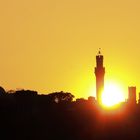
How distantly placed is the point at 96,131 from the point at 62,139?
1473 centimetres

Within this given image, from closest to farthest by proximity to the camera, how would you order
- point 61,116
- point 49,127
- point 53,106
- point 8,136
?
point 8,136 → point 49,127 → point 61,116 → point 53,106

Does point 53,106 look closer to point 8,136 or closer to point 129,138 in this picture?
point 129,138

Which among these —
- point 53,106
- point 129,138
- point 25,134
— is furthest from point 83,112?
point 25,134

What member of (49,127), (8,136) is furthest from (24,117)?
(8,136)

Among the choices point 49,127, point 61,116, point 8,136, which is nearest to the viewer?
point 8,136

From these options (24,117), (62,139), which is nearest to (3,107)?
(24,117)

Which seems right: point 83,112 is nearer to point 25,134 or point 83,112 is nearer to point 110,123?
point 110,123

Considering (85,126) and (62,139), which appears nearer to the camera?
(62,139)

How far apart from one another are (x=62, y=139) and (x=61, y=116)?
803 inches

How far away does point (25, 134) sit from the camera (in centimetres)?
16062

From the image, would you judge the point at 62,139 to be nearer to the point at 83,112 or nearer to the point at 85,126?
the point at 85,126

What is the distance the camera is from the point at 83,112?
19425cm

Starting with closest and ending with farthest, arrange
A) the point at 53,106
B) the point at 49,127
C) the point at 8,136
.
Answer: the point at 8,136 < the point at 49,127 < the point at 53,106

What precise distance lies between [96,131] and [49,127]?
9799 millimetres
